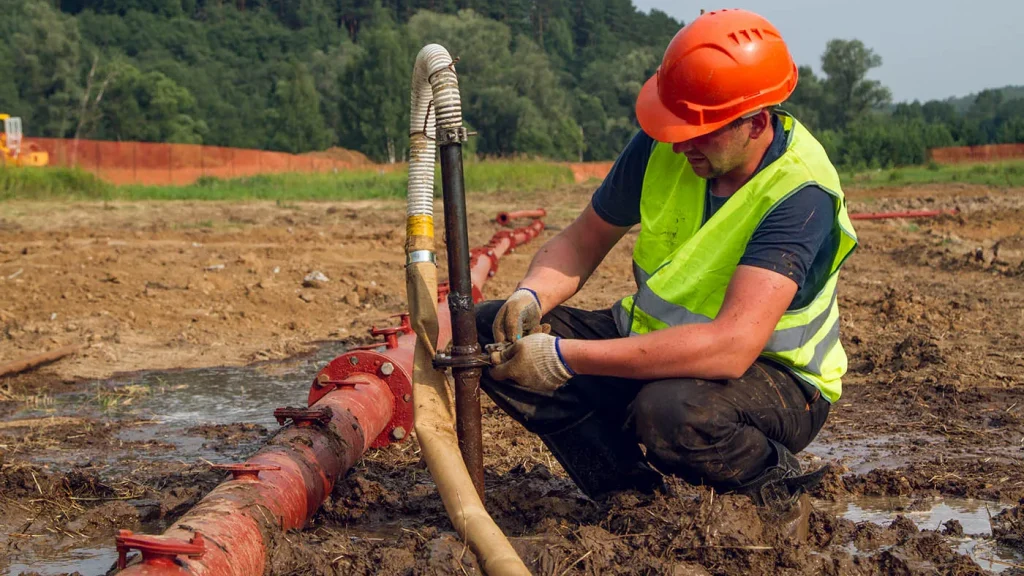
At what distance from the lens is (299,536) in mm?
2887

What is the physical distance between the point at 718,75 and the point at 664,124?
213 millimetres

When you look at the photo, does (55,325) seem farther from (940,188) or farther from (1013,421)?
→ (940,188)

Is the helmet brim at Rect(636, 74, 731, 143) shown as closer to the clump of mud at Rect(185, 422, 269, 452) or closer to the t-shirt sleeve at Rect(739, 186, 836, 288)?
the t-shirt sleeve at Rect(739, 186, 836, 288)

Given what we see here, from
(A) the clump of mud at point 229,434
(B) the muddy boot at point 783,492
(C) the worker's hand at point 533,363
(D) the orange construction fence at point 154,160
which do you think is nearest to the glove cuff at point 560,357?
(C) the worker's hand at point 533,363

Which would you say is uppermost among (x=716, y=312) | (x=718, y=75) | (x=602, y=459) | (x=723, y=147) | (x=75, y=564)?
(x=718, y=75)

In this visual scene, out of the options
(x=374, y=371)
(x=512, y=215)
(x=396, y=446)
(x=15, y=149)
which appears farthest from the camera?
(x=15, y=149)

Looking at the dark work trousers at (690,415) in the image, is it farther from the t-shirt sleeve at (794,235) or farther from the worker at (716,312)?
the t-shirt sleeve at (794,235)

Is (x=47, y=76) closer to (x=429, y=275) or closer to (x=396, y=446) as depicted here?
(x=396, y=446)

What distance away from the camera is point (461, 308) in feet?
9.52

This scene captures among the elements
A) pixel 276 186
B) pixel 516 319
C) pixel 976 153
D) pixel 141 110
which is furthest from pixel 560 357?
pixel 141 110

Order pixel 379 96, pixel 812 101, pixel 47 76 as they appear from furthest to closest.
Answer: pixel 812 101, pixel 379 96, pixel 47 76

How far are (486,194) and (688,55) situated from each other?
19.6 metres

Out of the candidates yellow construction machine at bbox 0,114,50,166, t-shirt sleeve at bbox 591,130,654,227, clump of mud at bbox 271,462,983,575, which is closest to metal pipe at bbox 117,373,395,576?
clump of mud at bbox 271,462,983,575

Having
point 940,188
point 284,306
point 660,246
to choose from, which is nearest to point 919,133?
point 940,188
